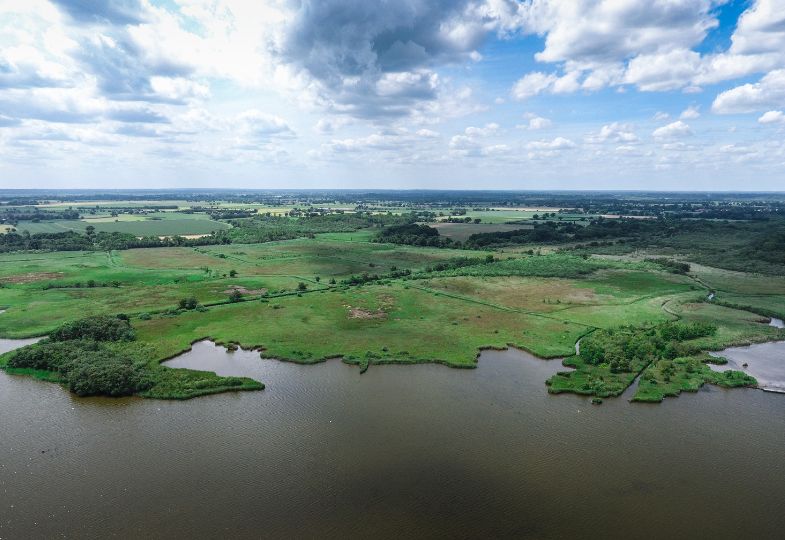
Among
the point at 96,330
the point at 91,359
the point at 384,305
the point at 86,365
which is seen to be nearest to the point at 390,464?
the point at 86,365

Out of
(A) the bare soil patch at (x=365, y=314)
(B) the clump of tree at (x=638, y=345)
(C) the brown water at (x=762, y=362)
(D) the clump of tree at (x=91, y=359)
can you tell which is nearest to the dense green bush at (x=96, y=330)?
(D) the clump of tree at (x=91, y=359)

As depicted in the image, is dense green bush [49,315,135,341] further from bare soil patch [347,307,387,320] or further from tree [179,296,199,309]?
bare soil patch [347,307,387,320]

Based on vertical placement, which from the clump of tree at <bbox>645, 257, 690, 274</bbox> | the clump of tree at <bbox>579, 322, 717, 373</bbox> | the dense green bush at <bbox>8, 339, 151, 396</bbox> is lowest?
the clump of tree at <bbox>645, 257, 690, 274</bbox>

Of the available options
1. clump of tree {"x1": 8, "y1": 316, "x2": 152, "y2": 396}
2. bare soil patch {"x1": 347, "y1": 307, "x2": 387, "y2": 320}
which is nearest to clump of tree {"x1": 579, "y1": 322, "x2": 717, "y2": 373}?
bare soil patch {"x1": 347, "y1": 307, "x2": 387, "y2": 320}

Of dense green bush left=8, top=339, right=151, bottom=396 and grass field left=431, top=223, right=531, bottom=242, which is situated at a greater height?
dense green bush left=8, top=339, right=151, bottom=396

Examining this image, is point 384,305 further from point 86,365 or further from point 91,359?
point 86,365
